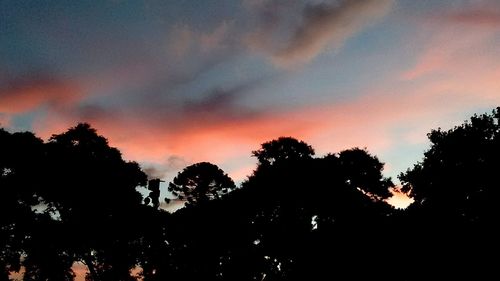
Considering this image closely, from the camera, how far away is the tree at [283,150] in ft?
165

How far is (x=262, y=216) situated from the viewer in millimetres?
44719

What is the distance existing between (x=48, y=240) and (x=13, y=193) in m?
4.41

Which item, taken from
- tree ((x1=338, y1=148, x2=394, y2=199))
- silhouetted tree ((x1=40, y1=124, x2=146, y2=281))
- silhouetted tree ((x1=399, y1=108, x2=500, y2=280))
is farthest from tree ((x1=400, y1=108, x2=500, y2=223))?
silhouetted tree ((x1=40, y1=124, x2=146, y2=281))

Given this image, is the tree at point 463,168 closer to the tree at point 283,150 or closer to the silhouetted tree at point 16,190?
the tree at point 283,150

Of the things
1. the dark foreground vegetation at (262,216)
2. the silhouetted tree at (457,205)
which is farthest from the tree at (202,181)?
the silhouetted tree at (457,205)

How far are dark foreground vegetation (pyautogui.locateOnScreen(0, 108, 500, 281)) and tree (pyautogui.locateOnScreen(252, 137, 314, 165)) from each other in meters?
0.13

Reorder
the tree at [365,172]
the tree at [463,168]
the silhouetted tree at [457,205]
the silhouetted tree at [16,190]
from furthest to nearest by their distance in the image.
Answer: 1. the tree at [365,172]
2. the tree at [463,168]
3. the silhouetted tree at [16,190]
4. the silhouetted tree at [457,205]

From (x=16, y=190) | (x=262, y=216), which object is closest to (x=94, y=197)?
(x=16, y=190)

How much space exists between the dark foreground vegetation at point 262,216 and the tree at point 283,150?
0.42 ft

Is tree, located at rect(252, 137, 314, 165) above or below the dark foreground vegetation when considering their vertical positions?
above

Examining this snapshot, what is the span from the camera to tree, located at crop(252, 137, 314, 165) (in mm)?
50312

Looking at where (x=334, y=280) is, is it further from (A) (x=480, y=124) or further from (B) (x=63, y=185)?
(A) (x=480, y=124)

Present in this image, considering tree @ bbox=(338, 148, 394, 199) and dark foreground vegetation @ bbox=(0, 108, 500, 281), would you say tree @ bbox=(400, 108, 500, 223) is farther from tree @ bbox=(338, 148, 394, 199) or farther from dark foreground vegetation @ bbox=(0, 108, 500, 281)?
tree @ bbox=(338, 148, 394, 199)

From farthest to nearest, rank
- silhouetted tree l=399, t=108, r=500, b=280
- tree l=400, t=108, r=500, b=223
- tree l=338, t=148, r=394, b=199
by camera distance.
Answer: tree l=338, t=148, r=394, b=199
tree l=400, t=108, r=500, b=223
silhouetted tree l=399, t=108, r=500, b=280
